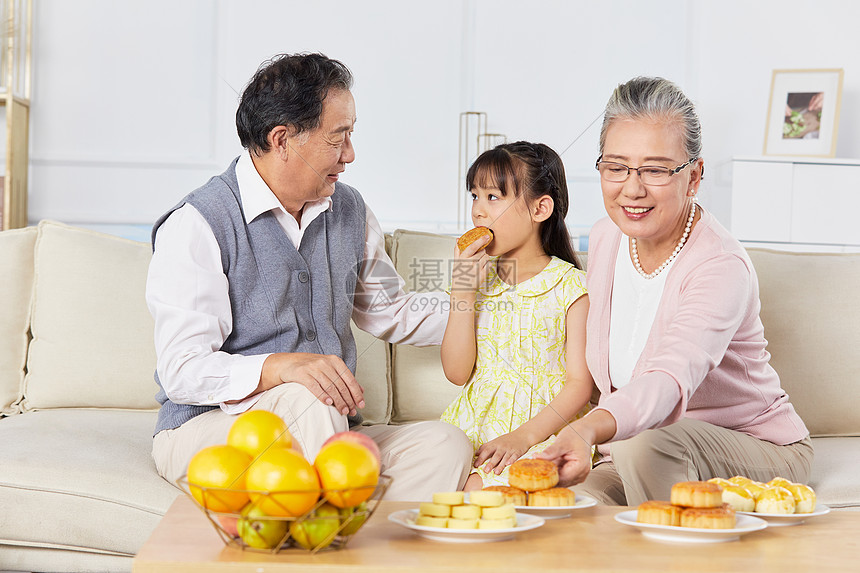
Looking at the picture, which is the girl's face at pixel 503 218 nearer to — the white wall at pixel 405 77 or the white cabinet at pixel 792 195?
the white wall at pixel 405 77

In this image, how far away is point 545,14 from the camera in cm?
369

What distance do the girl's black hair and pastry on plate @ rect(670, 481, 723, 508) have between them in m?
0.93

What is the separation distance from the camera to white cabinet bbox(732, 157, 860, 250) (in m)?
3.49

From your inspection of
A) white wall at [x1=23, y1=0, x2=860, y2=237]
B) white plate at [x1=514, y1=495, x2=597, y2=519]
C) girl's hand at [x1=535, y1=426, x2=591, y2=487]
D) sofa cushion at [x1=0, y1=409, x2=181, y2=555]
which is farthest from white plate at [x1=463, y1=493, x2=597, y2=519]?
white wall at [x1=23, y1=0, x2=860, y2=237]

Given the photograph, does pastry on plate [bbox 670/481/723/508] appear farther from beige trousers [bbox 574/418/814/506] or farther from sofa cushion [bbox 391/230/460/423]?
sofa cushion [bbox 391/230/460/423]

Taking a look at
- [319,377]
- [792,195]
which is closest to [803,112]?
[792,195]

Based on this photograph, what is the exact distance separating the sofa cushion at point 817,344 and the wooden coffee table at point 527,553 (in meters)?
1.03

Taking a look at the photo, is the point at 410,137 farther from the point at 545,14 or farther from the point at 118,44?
the point at 118,44

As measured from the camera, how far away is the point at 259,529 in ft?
2.92

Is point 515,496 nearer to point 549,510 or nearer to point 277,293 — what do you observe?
point 549,510

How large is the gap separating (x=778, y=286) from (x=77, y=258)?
5.64ft

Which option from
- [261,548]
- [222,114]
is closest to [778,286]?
[261,548]

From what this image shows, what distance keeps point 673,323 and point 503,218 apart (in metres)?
0.51

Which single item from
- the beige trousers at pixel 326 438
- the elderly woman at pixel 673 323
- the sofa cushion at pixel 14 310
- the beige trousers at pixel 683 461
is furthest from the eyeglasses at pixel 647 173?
the sofa cushion at pixel 14 310
